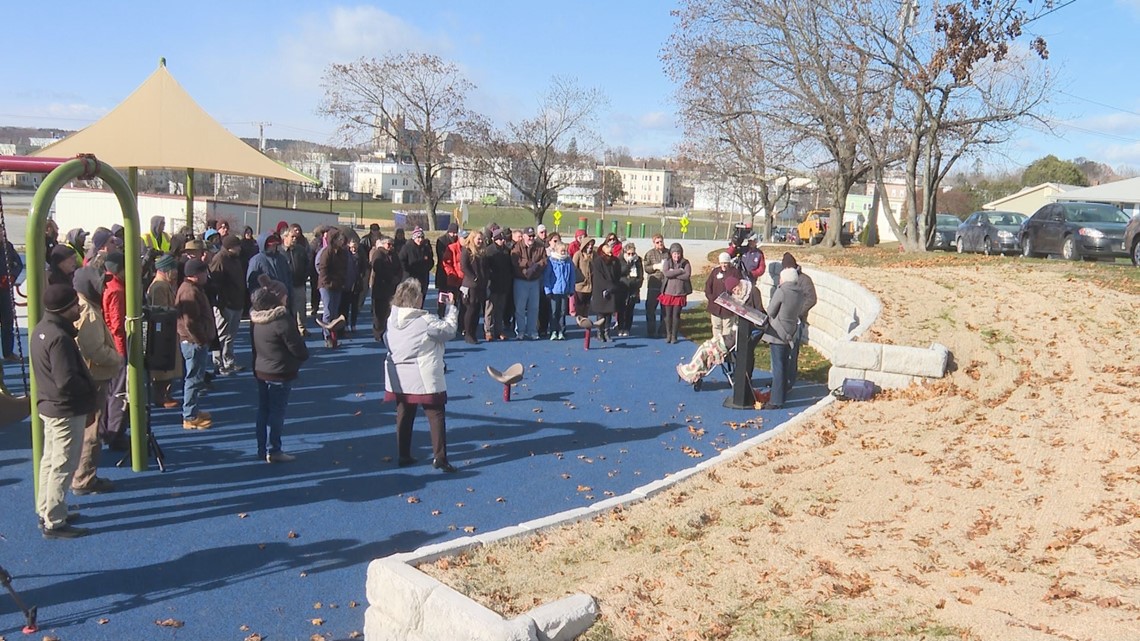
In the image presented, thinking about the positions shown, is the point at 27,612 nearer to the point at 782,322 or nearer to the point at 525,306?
the point at 782,322

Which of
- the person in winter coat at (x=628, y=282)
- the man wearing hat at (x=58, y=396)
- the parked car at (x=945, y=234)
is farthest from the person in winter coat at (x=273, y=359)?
the parked car at (x=945, y=234)

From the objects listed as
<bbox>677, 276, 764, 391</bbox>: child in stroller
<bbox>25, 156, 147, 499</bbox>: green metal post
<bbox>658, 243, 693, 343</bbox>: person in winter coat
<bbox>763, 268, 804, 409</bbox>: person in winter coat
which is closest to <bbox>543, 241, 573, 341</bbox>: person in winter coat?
<bbox>658, 243, 693, 343</bbox>: person in winter coat

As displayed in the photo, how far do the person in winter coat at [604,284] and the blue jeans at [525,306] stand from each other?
3.28 feet

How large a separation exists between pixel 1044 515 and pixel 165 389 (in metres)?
8.18

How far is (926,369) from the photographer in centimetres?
1091

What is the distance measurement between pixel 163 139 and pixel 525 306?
6191 mm

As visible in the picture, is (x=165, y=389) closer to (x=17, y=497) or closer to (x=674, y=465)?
(x=17, y=497)

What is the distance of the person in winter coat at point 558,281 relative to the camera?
1606 centimetres

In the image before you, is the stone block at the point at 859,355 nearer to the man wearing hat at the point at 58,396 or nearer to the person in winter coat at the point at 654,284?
the person in winter coat at the point at 654,284

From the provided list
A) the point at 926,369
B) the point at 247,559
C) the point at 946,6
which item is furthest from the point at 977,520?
the point at 946,6

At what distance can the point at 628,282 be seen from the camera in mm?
16422

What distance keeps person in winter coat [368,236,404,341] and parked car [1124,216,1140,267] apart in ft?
48.5

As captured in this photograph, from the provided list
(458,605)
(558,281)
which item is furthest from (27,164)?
(558,281)

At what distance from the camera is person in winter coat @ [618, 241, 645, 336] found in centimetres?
1636
